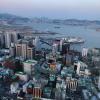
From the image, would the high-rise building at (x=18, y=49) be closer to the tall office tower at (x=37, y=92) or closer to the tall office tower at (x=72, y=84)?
the tall office tower at (x=72, y=84)

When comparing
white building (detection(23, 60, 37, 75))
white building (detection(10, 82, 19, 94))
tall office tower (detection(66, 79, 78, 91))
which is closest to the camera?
white building (detection(10, 82, 19, 94))

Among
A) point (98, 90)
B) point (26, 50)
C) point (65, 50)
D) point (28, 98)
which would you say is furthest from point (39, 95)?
point (65, 50)

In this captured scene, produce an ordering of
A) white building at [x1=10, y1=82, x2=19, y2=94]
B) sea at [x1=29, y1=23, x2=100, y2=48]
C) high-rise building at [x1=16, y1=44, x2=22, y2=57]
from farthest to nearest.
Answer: sea at [x1=29, y1=23, x2=100, y2=48] → high-rise building at [x1=16, y1=44, x2=22, y2=57] → white building at [x1=10, y1=82, x2=19, y2=94]

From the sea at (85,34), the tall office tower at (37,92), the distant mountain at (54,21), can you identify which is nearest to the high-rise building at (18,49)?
the tall office tower at (37,92)

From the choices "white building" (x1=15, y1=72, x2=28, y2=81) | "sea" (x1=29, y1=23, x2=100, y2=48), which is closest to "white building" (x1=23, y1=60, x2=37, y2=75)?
"white building" (x1=15, y1=72, x2=28, y2=81)

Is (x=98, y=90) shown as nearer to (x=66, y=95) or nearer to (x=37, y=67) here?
(x=66, y=95)

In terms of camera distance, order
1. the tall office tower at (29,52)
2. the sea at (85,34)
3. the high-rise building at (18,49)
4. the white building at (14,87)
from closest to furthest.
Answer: the white building at (14,87)
the tall office tower at (29,52)
the high-rise building at (18,49)
the sea at (85,34)

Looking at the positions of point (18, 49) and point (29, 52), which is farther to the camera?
point (18, 49)

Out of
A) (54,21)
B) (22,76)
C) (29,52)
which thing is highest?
(29,52)

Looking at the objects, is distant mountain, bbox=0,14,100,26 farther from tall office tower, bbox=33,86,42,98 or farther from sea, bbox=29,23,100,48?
tall office tower, bbox=33,86,42,98

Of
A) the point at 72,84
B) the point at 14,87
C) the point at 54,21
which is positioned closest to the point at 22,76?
the point at 14,87

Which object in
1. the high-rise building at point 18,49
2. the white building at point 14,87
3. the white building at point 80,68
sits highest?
the high-rise building at point 18,49

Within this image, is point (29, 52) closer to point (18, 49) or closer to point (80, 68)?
point (18, 49)
